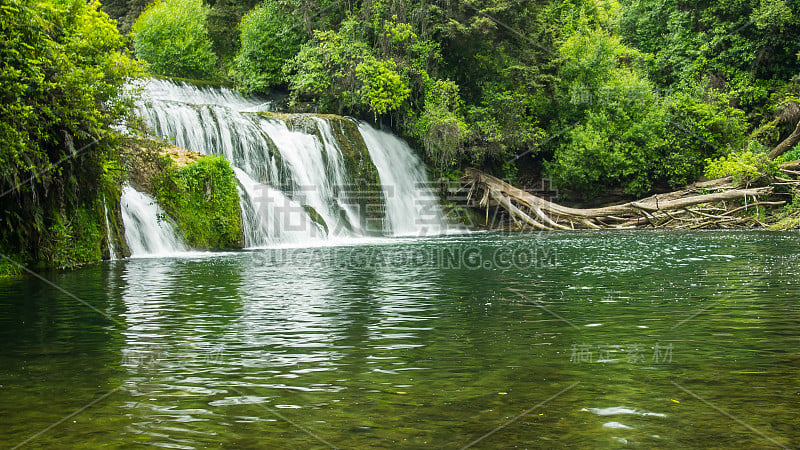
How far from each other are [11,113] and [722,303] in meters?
12.9

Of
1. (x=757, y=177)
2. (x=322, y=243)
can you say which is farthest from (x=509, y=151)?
(x=322, y=243)

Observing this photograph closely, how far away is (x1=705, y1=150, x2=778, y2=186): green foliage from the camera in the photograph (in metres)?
28.3

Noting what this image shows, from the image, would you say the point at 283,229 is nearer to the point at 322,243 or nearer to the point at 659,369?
the point at 322,243

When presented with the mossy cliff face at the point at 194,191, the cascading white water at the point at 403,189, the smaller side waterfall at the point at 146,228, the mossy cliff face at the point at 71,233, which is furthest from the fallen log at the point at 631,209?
the mossy cliff face at the point at 71,233

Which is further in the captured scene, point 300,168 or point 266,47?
point 266,47

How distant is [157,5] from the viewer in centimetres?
4988

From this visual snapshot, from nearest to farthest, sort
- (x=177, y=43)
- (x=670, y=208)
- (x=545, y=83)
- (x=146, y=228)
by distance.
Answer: (x=146, y=228) → (x=670, y=208) → (x=545, y=83) → (x=177, y=43)

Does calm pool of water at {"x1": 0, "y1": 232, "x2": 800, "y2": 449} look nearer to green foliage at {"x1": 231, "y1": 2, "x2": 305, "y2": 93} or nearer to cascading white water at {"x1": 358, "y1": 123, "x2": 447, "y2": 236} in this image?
cascading white water at {"x1": 358, "y1": 123, "x2": 447, "y2": 236}

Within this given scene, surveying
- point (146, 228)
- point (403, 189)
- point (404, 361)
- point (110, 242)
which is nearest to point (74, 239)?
point (110, 242)

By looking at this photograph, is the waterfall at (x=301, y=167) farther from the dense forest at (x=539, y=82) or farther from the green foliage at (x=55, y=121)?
the green foliage at (x=55, y=121)

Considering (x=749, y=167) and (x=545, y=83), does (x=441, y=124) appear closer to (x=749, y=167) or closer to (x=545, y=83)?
(x=545, y=83)

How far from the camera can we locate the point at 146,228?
1956cm

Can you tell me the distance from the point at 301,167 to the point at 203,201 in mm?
7417

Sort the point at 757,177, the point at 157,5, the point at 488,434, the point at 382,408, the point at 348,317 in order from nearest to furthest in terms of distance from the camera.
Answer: the point at 488,434, the point at 382,408, the point at 348,317, the point at 757,177, the point at 157,5
